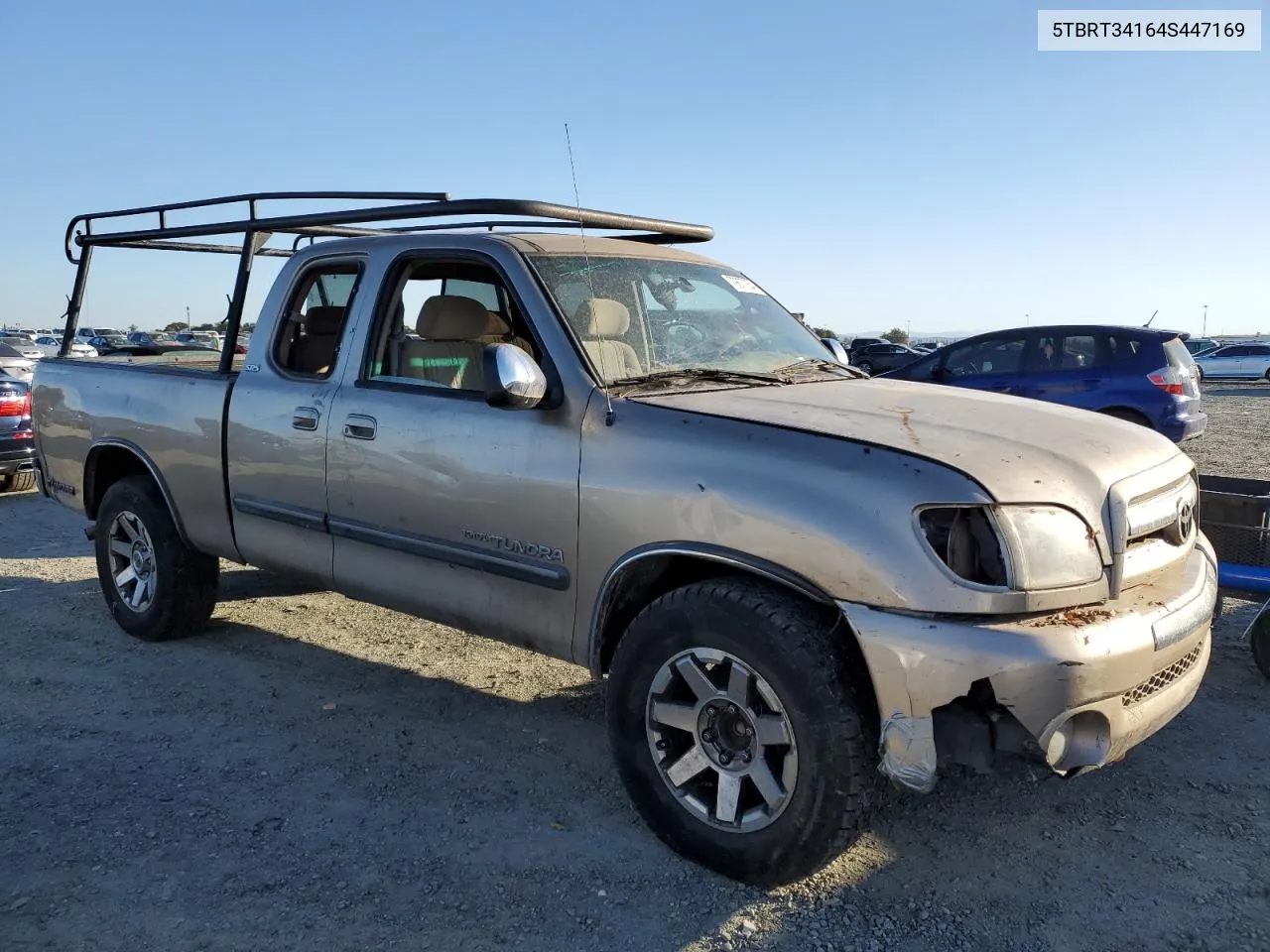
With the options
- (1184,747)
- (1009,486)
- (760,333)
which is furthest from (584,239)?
(1184,747)

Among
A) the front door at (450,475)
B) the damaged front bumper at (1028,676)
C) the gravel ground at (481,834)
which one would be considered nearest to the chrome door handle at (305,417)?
the front door at (450,475)

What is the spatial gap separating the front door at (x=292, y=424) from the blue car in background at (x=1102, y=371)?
668 centimetres

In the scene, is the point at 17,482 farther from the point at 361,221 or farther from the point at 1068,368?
the point at 1068,368

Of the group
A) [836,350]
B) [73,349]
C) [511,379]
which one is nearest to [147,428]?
[511,379]

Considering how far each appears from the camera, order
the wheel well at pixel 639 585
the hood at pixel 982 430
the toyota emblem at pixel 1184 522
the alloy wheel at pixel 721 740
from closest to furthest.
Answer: the hood at pixel 982 430
the alloy wheel at pixel 721 740
the wheel well at pixel 639 585
the toyota emblem at pixel 1184 522

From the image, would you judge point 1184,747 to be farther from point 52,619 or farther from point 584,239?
point 52,619

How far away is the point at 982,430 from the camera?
3033 mm

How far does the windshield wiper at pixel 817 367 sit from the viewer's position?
403cm

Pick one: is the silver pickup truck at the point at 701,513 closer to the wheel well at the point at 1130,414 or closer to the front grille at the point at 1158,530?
the front grille at the point at 1158,530

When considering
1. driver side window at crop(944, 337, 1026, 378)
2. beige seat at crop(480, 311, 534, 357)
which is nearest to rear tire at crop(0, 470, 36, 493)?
beige seat at crop(480, 311, 534, 357)

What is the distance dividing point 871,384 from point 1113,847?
1.82m

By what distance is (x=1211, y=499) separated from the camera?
189 inches

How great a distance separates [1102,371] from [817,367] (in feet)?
24.9

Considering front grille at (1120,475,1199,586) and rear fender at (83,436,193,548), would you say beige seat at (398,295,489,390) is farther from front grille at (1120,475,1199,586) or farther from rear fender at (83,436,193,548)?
front grille at (1120,475,1199,586)
